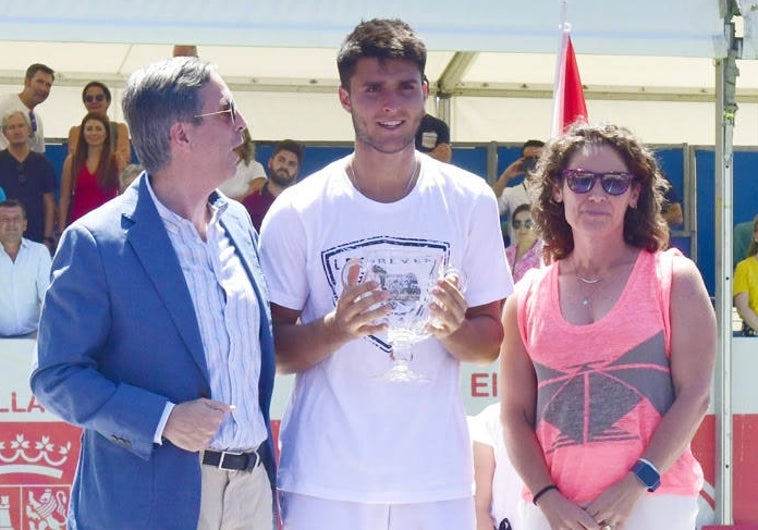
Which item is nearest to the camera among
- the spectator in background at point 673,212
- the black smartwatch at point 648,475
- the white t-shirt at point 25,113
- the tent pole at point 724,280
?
the black smartwatch at point 648,475

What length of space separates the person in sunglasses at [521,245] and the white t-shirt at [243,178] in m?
1.48

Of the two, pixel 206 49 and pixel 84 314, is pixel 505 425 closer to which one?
pixel 84 314

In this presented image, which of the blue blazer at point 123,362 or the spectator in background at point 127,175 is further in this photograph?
the spectator in background at point 127,175

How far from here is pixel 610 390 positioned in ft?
8.59

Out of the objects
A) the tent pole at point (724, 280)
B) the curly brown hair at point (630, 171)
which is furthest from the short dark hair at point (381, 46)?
the tent pole at point (724, 280)

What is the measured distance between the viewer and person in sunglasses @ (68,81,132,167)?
6.57 m

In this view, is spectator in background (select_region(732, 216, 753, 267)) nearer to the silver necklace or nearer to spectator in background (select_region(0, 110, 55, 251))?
spectator in background (select_region(0, 110, 55, 251))

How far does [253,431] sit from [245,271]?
35cm

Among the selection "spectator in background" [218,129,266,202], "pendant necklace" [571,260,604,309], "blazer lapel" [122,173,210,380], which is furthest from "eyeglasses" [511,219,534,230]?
"blazer lapel" [122,173,210,380]

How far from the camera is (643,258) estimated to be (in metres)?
2.75

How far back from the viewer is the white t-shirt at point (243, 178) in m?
6.52

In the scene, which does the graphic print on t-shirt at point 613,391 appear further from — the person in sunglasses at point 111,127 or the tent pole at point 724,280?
the person in sunglasses at point 111,127

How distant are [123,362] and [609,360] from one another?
108 cm

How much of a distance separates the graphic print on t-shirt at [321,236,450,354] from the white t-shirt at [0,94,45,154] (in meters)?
4.42
